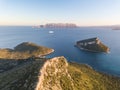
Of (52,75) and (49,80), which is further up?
(49,80)

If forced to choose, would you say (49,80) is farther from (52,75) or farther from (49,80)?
(52,75)

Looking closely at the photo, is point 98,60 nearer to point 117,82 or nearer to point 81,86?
point 117,82

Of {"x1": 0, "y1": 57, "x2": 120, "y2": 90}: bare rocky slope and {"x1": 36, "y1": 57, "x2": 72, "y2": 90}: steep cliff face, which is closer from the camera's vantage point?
{"x1": 0, "y1": 57, "x2": 120, "y2": 90}: bare rocky slope

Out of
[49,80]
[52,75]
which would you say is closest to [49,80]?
[49,80]

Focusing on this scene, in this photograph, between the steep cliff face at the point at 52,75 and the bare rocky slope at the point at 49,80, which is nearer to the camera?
the bare rocky slope at the point at 49,80

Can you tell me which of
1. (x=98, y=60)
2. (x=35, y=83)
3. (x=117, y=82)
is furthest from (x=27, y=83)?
(x=98, y=60)

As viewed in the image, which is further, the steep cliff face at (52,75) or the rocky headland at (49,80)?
the steep cliff face at (52,75)

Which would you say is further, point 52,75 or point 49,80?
point 52,75

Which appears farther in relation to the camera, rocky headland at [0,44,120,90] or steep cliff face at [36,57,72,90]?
steep cliff face at [36,57,72,90]
